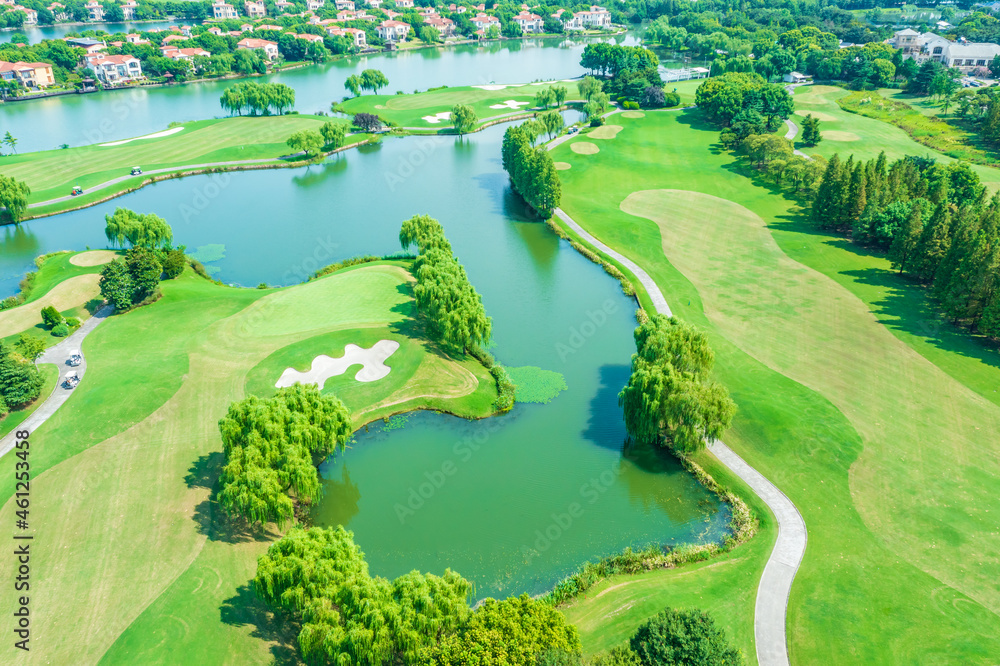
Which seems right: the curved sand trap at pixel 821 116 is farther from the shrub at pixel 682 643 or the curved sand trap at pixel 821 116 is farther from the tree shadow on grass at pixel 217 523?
the tree shadow on grass at pixel 217 523

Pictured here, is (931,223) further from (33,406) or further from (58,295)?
(58,295)

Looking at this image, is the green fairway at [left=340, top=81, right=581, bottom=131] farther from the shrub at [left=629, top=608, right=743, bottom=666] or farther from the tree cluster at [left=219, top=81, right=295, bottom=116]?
the shrub at [left=629, top=608, right=743, bottom=666]

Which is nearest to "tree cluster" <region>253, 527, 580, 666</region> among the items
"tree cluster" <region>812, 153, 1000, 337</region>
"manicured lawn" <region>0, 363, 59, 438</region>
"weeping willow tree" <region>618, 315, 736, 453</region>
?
"weeping willow tree" <region>618, 315, 736, 453</region>

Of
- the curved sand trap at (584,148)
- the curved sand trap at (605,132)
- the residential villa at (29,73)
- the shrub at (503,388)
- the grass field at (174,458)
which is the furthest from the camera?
the residential villa at (29,73)

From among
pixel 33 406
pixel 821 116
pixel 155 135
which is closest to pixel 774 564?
pixel 33 406

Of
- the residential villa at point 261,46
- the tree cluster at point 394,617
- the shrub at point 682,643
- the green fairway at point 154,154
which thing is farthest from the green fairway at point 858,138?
the residential villa at point 261,46
